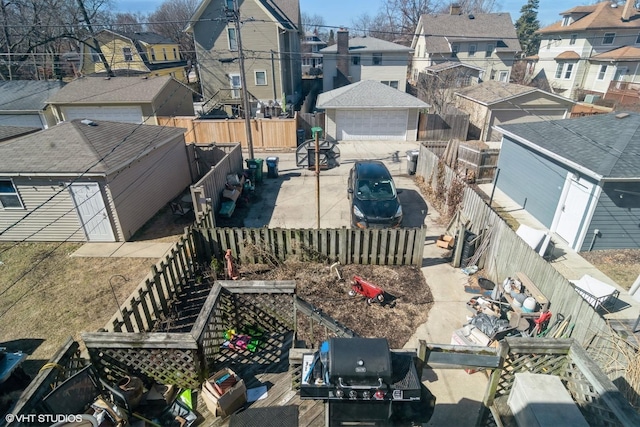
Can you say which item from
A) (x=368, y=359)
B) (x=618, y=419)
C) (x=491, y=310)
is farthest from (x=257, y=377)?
(x=491, y=310)

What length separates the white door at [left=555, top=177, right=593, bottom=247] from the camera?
10.6 m

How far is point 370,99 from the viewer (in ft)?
74.3

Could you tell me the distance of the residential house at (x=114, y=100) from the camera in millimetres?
22156

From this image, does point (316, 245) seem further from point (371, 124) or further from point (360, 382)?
point (371, 124)

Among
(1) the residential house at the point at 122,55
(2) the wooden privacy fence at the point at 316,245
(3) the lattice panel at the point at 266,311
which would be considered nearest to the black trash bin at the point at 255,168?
(2) the wooden privacy fence at the point at 316,245

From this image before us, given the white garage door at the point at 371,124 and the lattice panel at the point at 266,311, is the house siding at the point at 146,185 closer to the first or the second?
the lattice panel at the point at 266,311

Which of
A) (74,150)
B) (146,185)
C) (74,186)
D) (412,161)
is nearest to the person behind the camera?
(74,186)

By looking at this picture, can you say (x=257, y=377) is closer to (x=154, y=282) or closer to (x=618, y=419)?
(x=154, y=282)

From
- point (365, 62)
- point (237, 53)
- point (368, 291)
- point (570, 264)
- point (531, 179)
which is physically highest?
point (237, 53)

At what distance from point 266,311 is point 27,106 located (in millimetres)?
25795

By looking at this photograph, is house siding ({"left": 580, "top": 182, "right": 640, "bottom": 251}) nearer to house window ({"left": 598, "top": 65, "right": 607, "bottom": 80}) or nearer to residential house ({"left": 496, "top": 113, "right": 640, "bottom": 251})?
residential house ({"left": 496, "top": 113, "right": 640, "bottom": 251})

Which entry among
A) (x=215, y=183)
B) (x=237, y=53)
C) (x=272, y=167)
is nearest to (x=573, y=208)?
(x=215, y=183)

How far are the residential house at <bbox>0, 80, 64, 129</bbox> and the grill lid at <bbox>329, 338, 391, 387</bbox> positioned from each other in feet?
90.0

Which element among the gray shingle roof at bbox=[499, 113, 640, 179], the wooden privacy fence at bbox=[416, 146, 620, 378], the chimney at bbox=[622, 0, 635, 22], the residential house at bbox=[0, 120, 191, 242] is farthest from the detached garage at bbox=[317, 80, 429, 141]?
the chimney at bbox=[622, 0, 635, 22]
